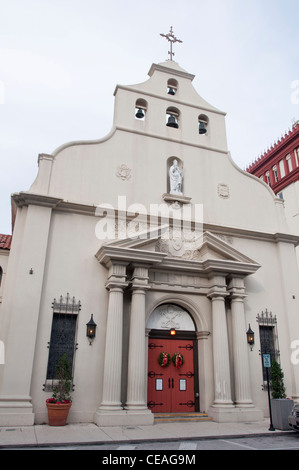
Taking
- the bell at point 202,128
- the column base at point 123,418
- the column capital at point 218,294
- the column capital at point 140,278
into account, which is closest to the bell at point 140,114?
the bell at point 202,128

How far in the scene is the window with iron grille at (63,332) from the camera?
1185cm

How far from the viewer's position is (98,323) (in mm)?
12602

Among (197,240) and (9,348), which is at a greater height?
(197,240)

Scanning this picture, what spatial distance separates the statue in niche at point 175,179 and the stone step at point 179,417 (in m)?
8.23

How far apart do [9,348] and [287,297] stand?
10.7 metres

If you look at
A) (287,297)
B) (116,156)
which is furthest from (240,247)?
(116,156)

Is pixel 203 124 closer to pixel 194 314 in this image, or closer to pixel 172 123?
pixel 172 123

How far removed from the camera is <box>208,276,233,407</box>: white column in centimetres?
1269

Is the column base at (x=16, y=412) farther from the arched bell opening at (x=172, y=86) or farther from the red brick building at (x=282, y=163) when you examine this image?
the red brick building at (x=282, y=163)

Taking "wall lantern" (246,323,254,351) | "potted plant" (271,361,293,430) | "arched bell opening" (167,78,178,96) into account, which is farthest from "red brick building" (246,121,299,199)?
"potted plant" (271,361,293,430)

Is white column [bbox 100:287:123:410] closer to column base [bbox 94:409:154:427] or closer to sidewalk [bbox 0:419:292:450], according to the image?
column base [bbox 94:409:154:427]

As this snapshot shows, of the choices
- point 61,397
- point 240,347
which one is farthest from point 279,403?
point 61,397

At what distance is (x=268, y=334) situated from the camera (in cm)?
1466
